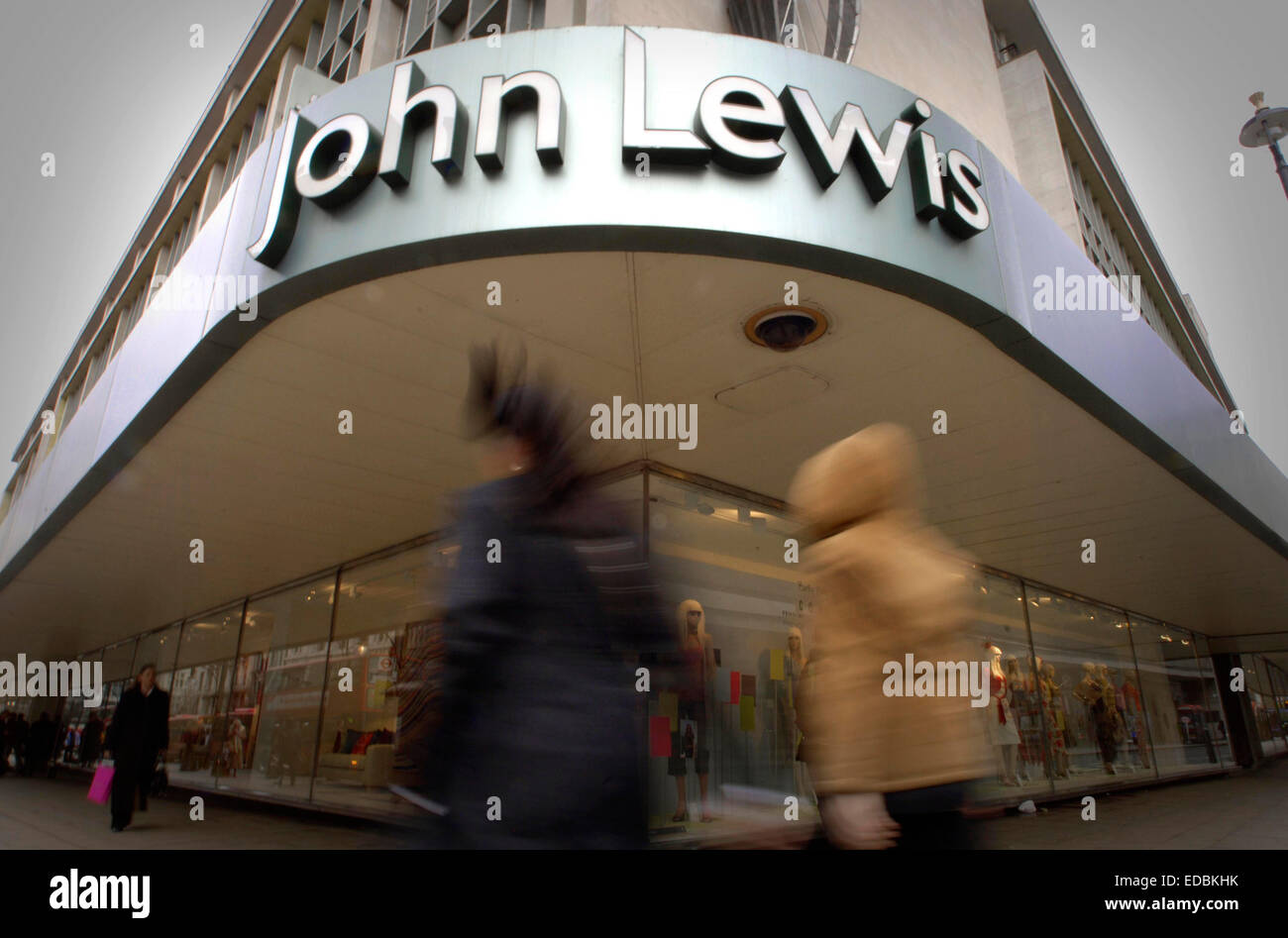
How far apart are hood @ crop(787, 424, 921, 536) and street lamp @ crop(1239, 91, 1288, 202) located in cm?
1189

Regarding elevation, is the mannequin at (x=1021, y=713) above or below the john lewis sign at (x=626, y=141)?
below

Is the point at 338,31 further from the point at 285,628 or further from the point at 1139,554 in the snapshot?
the point at 1139,554

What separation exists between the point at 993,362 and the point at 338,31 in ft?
41.0

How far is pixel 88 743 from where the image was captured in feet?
64.4

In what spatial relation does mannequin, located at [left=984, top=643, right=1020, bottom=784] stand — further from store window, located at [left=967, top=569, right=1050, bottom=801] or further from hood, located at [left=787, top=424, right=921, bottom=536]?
hood, located at [left=787, top=424, right=921, bottom=536]

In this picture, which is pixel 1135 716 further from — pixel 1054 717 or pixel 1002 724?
pixel 1002 724

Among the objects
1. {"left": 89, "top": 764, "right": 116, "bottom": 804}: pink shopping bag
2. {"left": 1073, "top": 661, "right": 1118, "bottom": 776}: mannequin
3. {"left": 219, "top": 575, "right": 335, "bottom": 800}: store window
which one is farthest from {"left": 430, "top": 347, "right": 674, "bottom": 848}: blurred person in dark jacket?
{"left": 1073, "top": 661, "right": 1118, "bottom": 776}: mannequin

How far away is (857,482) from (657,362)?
11.3 feet

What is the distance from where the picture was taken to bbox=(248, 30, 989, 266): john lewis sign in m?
3.88

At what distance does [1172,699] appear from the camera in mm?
16125

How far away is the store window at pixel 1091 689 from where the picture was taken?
477 inches

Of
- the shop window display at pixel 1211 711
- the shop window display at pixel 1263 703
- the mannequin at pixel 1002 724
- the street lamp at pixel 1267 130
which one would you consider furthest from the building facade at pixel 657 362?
the shop window display at pixel 1263 703

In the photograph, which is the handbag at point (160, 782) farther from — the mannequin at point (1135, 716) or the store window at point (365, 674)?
the mannequin at point (1135, 716)

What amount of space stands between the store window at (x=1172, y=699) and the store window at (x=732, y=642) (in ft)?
35.9
